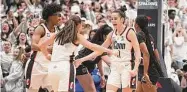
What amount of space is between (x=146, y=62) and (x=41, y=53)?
6.93ft

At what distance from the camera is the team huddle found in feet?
47.1

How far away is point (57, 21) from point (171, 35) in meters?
10.3

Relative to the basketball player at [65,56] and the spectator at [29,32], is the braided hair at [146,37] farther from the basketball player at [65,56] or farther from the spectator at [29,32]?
the spectator at [29,32]

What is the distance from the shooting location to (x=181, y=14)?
28125mm

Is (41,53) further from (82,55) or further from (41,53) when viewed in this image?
(82,55)

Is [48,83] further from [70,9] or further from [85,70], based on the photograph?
[70,9]

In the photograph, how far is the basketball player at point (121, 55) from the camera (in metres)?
14.9

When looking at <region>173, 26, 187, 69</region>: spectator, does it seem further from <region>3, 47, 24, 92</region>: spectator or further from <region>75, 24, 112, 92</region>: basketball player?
<region>75, 24, 112, 92</region>: basketball player

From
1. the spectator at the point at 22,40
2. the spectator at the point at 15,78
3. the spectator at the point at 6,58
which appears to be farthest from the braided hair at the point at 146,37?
the spectator at the point at 22,40

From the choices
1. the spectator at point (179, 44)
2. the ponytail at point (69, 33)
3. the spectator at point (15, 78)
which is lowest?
the spectator at point (179, 44)

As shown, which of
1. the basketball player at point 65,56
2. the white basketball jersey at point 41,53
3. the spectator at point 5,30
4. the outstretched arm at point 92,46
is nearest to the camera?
the basketball player at point 65,56

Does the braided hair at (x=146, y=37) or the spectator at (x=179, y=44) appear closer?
the braided hair at (x=146, y=37)

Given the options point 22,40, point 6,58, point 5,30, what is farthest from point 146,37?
point 5,30

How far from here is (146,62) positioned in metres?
15.9
